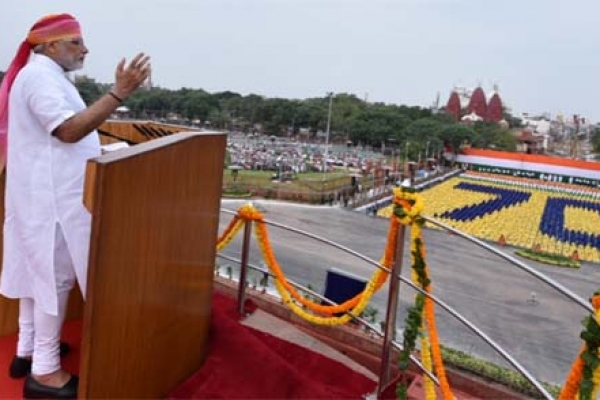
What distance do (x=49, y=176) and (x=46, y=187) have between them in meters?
0.03

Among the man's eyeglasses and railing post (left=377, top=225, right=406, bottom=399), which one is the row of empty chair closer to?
railing post (left=377, top=225, right=406, bottom=399)

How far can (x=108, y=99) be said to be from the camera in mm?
1501

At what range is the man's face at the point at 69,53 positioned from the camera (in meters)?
1.62

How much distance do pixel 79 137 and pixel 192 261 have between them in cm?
60

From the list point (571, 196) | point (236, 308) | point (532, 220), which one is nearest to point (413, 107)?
point (571, 196)

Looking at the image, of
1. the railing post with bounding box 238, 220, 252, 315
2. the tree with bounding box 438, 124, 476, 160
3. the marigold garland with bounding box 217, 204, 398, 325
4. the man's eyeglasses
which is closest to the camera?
the man's eyeglasses

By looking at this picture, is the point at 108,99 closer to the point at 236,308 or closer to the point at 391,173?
the point at 236,308

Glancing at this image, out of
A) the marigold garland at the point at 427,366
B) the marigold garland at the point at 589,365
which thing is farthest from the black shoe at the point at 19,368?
the marigold garland at the point at 589,365

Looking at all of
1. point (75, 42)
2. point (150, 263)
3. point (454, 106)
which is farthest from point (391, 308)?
point (454, 106)

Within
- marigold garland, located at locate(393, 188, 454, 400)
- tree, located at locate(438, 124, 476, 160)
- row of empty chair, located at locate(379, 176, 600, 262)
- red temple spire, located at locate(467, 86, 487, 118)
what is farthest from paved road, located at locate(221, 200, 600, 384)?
red temple spire, located at locate(467, 86, 487, 118)

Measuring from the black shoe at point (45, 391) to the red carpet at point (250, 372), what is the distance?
0.21 feet

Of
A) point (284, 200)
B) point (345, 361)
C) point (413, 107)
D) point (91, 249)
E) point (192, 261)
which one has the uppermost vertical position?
point (413, 107)

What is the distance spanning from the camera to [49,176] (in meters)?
1.56

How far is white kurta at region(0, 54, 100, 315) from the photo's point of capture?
1550mm
